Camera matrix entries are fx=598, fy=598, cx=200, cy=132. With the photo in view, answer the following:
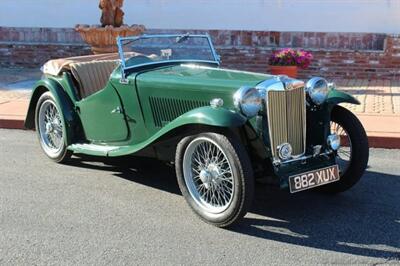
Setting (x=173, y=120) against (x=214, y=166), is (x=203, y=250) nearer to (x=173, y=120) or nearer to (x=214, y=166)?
(x=214, y=166)

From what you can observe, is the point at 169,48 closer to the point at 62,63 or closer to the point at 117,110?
the point at 117,110

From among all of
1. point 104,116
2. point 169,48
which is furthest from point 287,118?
point 104,116

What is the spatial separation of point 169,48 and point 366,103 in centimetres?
385

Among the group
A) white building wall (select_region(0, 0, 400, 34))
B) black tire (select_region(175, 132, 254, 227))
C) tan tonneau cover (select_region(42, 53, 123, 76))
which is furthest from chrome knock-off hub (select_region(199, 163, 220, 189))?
white building wall (select_region(0, 0, 400, 34))

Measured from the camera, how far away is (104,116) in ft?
17.6

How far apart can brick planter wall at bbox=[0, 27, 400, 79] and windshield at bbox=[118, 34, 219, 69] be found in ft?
17.4

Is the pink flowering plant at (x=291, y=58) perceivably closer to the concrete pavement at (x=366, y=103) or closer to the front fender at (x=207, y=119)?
the concrete pavement at (x=366, y=103)

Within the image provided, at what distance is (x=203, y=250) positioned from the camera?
12.6 feet

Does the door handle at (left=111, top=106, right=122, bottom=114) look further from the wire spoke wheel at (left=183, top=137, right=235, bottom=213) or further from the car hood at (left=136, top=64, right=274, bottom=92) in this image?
the wire spoke wheel at (left=183, top=137, right=235, bottom=213)

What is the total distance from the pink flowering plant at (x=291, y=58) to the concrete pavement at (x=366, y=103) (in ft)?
2.27

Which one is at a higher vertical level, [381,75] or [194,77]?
Result: [194,77]

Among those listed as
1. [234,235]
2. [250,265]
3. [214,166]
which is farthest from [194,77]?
[250,265]

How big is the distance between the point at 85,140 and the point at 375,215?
109 inches

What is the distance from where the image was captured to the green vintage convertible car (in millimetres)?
4195
